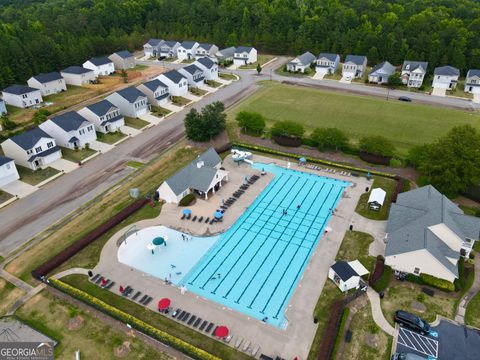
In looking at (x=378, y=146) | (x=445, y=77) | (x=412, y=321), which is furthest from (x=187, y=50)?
(x=412, y=321)

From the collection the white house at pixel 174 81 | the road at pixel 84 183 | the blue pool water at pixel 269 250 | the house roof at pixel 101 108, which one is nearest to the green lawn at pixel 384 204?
the blue pool water at pixel 269 250

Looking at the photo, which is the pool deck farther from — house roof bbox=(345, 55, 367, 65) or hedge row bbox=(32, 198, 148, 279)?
house roof bbox=(345, 55, 367, 65)

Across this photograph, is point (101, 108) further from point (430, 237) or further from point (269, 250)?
point (430, 237)

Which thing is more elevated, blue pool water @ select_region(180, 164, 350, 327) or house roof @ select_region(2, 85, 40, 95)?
house roof @ select_region(2, 85, 40, 95)

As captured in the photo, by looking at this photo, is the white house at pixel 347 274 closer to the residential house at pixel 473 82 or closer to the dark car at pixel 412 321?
the dark car at pixel 412 321

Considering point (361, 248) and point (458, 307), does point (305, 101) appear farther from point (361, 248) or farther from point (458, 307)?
point (458, 307)

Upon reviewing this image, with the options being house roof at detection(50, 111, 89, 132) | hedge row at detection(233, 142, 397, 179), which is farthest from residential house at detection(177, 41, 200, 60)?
hedge row at detection(233, 142, 397, 179)
